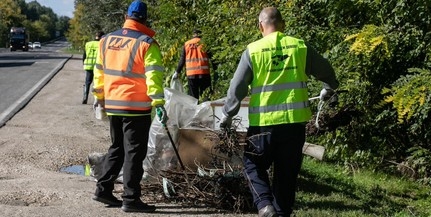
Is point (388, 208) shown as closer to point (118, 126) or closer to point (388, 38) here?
point (388, 38)

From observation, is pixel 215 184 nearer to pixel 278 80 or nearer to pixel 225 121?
pixel 225 121

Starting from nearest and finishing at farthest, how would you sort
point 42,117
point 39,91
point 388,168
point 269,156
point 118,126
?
1. point 269,156
2. point 118,126
3. point 388,168
4. point 42,117
5. point 39,91

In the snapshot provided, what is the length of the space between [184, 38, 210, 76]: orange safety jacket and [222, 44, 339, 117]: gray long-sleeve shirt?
635 cm

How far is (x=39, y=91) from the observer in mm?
18719

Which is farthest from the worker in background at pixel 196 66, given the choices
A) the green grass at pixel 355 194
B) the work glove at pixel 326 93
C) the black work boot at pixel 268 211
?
the black work boot at pixel 268 211

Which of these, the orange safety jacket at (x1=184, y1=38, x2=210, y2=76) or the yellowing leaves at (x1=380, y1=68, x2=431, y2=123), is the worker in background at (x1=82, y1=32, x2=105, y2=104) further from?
the yellowing leaves at (x1=380, y1=68, x2=431, y2=123)

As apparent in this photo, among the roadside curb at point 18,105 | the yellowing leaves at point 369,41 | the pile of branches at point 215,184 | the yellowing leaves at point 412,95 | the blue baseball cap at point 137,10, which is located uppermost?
the blue baseball cap at point 137,10

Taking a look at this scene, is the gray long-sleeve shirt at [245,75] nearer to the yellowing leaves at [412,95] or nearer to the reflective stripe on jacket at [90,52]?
the yellowing leaves at [412,95]

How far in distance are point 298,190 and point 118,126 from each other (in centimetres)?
201

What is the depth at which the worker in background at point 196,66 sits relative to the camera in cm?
1153

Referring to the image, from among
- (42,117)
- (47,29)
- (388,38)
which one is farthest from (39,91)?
(47,29)

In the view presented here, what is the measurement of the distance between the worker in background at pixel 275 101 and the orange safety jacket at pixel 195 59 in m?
6.46

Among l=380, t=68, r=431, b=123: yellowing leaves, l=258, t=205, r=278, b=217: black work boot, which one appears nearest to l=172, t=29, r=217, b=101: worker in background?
l=380, t=68, r=431, b=123: yellowing leaves

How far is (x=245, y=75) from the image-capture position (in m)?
4.91
